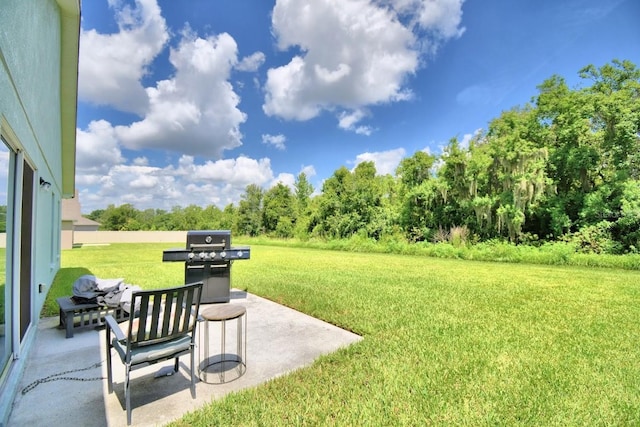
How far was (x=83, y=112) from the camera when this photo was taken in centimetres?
1048

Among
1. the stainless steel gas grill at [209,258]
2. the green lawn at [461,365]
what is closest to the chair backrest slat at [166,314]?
the green lawn at [461,365]

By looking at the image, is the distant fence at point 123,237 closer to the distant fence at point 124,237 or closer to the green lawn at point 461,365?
the distant fence at point 124,237

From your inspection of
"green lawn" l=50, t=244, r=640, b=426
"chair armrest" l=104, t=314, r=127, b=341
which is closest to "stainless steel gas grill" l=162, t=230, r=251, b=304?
"green lawn" l=50, t=244, r=640, b=426

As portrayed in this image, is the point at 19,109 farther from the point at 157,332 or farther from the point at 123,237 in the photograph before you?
the point at 123,237

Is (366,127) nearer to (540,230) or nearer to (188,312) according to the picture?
(540,230)

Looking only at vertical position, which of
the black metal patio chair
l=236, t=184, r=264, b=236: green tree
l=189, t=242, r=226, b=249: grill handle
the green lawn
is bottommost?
the green lawn

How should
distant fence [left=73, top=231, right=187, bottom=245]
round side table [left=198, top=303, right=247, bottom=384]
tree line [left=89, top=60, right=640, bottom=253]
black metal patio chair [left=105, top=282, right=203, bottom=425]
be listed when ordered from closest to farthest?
black metal patio chair [left=105, top=282, right=203, bottom=425]
round side table [left=198, top=303, right=247, bottom=384]
tree line [left=89, top=60, right=640, bottom=253]
distant fence [left=73, top=231, right=187, bottom=245]

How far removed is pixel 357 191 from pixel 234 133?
11.2 meters

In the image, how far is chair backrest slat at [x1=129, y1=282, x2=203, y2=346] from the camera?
7.54ft

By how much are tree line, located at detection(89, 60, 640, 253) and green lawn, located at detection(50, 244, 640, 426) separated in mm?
8908

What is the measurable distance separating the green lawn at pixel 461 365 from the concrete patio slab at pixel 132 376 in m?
0.23

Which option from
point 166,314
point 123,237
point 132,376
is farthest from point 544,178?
point 123,237

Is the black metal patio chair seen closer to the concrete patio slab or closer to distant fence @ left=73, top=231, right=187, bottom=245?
the concrete patio slab

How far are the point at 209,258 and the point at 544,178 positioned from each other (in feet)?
52.2
